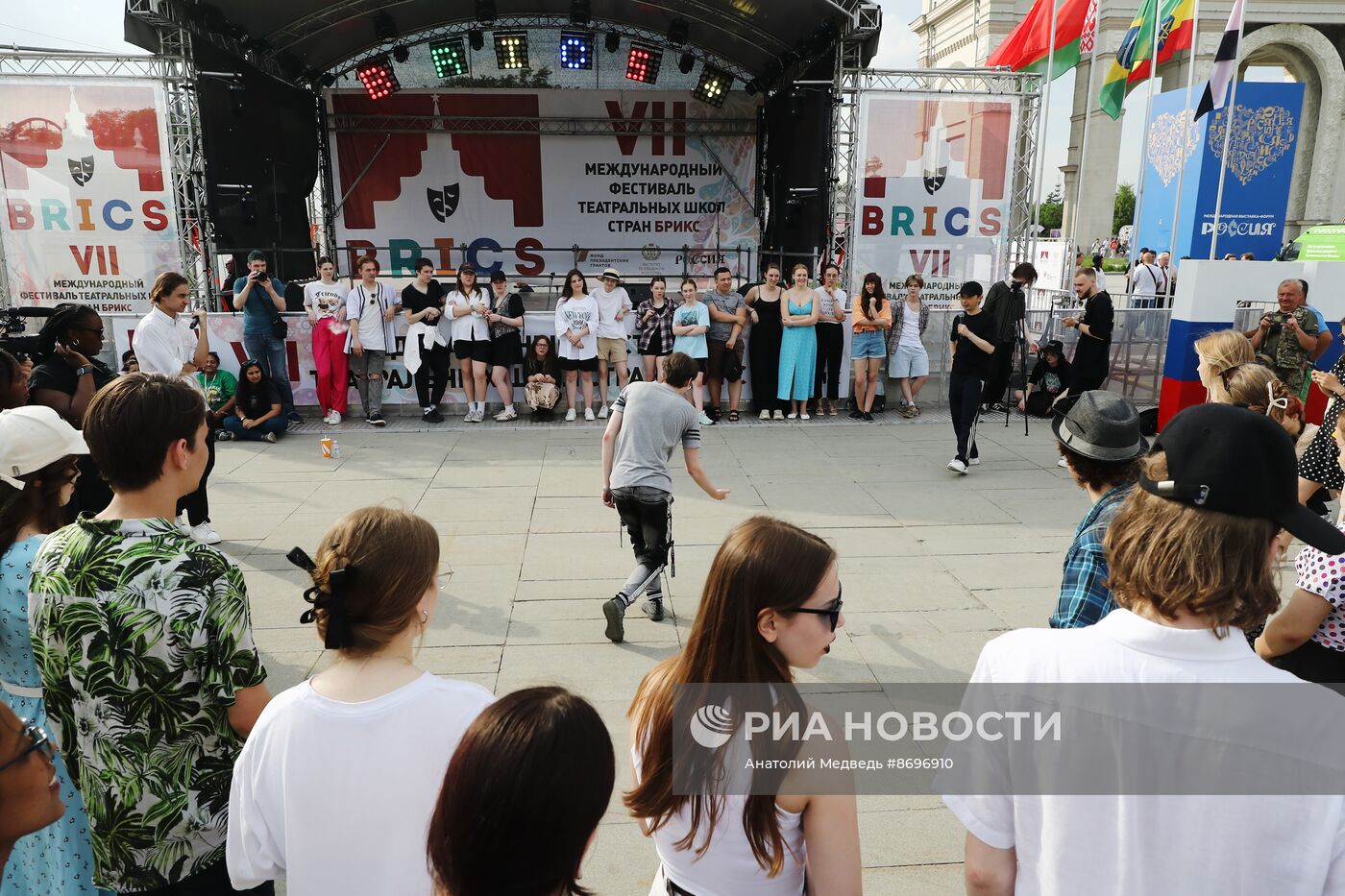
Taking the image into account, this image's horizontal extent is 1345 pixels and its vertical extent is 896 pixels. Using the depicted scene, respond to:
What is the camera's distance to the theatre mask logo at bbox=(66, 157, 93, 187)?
37.2 feet

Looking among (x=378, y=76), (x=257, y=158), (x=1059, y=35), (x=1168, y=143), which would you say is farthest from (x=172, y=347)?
(x=1168, y=143)

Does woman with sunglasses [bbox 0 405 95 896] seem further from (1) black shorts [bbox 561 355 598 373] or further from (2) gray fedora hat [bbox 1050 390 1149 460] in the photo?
(1) black shorts [bbox 561 355 598 373]

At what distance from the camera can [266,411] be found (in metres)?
9.36

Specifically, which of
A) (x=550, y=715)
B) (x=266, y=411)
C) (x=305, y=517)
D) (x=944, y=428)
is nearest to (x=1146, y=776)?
(x=550, y=715)

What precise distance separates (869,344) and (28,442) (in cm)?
907

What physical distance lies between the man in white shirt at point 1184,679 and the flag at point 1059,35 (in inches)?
574

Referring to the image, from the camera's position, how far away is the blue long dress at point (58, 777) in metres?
2.17

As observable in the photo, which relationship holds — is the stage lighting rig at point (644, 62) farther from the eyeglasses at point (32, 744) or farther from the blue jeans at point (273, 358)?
the eyeglasses at point (32, 744)

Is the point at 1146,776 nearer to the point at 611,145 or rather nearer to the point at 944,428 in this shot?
the point at 944,428

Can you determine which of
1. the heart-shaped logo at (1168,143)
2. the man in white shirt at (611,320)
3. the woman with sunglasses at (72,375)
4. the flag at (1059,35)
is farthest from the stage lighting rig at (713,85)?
the woman with sunglasses at (72,375)

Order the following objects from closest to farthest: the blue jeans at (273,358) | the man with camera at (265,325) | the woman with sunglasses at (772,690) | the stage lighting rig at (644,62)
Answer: the woman with sunglasses at (772,690), the man with camera at (265,325), the blue jeans at (273,358), the stage lighting rig at (644,62)

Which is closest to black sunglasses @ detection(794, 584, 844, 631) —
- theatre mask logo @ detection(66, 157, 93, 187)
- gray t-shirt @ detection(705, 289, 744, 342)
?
gray t-shirt @ detection(705, 289, 744, 342)

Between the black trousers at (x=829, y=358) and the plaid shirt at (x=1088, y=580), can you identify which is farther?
the black trousers at (x=829, y=358)

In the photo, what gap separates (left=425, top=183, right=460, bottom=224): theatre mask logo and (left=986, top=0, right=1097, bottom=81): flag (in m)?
10.6
